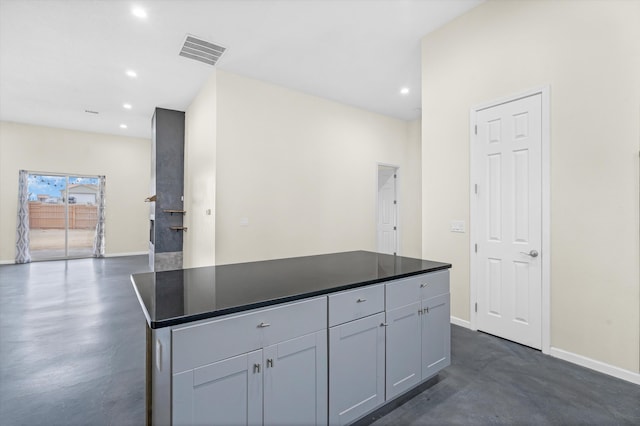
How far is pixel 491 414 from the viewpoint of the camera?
6.27 feet

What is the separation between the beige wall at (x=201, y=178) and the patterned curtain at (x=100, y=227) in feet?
13.1

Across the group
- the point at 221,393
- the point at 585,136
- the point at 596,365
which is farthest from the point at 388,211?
the point at 221,393

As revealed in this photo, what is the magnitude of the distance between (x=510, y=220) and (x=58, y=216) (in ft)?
34.3

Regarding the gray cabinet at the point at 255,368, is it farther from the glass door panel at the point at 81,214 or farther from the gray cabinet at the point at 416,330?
the glass door panel at the point at 81,214

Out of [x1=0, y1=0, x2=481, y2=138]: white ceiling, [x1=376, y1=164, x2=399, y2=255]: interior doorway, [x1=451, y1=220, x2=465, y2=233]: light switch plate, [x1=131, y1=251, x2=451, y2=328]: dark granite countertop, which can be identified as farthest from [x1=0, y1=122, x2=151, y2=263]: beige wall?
[x1=451, y1=220, x2=465, y2=233]: light switch plate

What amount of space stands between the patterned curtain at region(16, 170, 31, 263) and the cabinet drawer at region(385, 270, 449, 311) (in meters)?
9.54

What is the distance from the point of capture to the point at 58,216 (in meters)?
8.18

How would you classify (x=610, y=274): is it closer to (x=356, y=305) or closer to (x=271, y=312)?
(x=356, y=305)

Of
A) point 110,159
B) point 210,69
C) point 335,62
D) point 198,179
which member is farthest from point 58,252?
point 335,62

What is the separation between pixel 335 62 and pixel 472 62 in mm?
1905

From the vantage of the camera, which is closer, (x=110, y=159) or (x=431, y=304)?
(x=431, y=304)

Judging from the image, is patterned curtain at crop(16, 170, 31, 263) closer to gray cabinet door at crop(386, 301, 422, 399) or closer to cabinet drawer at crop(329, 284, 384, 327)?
cabinet drawer at crop(329, 284, 384, 327)

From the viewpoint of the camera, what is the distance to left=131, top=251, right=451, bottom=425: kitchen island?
48.6 inches

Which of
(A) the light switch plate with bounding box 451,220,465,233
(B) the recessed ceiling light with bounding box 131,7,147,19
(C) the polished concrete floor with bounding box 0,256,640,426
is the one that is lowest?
(C) the polished concrete floor with bounding box 0,256,640,426
